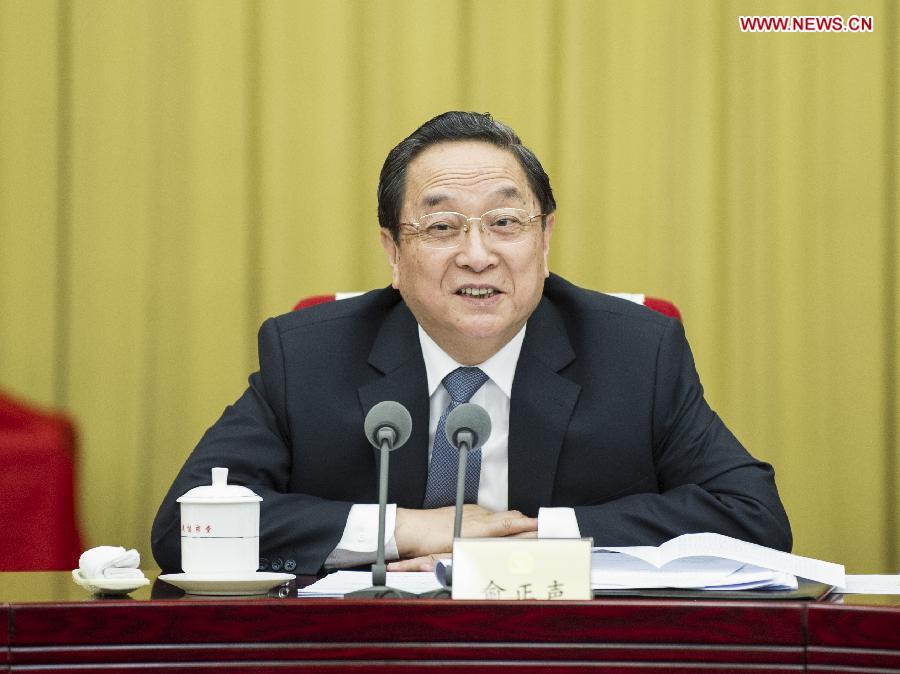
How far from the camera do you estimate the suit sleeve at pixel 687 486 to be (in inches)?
70.9

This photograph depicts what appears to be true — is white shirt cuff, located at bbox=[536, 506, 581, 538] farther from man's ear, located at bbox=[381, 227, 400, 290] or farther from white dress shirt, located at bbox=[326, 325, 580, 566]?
man's ear, located at bbox=[381, 227, 400, 290]

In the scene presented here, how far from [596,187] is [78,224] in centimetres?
138

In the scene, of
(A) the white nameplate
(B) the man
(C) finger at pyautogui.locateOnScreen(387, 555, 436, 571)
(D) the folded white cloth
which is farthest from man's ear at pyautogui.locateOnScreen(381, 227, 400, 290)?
(A) the white nameplate

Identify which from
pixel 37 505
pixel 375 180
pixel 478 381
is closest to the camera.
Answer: pixel 478 381

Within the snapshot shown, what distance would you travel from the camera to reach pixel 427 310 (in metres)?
2.09

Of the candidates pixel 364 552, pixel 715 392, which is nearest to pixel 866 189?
pixel 715 392

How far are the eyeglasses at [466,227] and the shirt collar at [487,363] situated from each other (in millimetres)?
190

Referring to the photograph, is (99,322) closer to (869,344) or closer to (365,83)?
(365,83)

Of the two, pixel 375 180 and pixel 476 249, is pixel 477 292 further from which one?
pixel 375 180

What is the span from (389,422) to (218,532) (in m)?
0.23

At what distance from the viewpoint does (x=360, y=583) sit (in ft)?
4.54

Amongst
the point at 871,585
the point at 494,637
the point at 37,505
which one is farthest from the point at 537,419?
the point at 37,505

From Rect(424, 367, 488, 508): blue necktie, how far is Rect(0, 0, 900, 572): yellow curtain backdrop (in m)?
1.14

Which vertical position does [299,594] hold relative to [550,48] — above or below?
below
